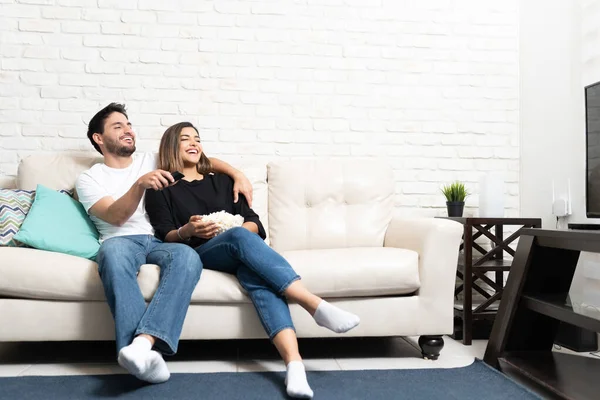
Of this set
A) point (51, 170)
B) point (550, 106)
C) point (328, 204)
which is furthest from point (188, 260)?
point (550, 106)

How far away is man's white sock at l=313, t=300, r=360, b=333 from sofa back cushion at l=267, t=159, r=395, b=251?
80cm

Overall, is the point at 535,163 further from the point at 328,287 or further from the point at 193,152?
the point at 193,152

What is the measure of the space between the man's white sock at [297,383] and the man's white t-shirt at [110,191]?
0.96m

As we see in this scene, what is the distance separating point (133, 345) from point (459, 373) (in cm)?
114

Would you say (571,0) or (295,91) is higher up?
(571,0)

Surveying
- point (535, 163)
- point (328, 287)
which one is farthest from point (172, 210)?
point (535, 163)

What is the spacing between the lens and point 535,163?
3070mm

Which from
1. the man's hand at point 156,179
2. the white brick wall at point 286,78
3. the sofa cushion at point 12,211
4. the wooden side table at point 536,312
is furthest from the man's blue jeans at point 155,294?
the wooden side table at point 536,312

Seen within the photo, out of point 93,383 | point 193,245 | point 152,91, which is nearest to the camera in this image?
point 93,383

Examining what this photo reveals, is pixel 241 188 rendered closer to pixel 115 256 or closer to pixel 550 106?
pixel 115 256

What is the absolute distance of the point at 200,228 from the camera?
217 cm

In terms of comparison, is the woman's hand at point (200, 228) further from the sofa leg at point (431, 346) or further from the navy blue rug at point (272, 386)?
the sofa leg at point (431, 346)

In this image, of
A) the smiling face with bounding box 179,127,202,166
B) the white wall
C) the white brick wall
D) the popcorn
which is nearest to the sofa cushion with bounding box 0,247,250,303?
the popcorn

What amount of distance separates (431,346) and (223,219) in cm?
97
